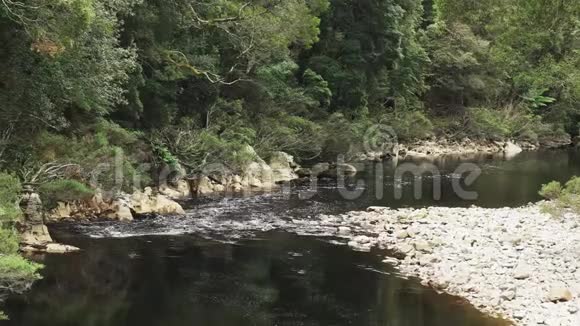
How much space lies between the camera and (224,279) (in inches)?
488

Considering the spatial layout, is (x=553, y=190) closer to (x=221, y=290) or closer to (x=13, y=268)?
(x=221, y=290)

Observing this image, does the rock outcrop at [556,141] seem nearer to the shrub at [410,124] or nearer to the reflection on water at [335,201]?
the reflection on water at [335,201]

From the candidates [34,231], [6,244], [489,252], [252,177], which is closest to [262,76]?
[252,177]

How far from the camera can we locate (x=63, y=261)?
502 inches

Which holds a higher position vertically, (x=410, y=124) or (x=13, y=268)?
(x=410, y=124)

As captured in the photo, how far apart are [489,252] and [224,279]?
6.10 meters

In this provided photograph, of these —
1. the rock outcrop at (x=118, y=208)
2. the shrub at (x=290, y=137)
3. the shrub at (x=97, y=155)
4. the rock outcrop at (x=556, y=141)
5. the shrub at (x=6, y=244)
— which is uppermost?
the rock outcrop at (x=556, y=141)

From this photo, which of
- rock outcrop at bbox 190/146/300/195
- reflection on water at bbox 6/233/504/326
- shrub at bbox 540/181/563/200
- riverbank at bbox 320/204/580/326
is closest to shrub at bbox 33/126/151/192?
reflection on water at bbox 6/233/504/326

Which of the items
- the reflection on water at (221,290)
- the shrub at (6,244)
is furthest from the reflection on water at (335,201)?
the shrub at (6,244)

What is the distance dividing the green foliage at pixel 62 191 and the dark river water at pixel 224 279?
85cm

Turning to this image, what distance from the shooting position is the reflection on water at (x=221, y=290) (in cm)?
1031

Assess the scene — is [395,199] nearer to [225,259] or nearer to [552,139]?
[225,259]

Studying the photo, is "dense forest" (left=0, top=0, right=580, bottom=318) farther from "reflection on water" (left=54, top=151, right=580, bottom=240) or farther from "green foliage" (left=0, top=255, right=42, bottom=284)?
"reflection on water" (left=54, top=151, right=580, bottom=240)

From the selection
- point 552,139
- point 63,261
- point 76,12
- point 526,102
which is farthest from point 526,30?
point 552,139
